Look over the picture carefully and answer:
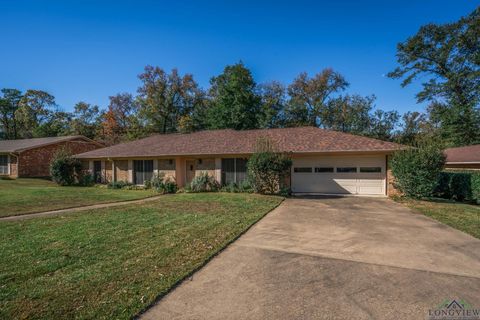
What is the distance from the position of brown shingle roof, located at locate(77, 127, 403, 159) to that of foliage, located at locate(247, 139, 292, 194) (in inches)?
44.4

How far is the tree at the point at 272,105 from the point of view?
2820 centimetres

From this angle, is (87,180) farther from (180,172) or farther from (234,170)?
(234,170)

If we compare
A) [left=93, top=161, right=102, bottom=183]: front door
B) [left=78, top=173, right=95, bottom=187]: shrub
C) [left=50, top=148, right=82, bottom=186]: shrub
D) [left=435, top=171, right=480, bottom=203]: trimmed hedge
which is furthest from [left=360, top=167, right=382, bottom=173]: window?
[left=50, top=148, right=82, bottom=186]: shrub

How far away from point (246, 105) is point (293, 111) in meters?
5.72

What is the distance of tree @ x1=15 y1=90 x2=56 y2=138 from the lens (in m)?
45.8

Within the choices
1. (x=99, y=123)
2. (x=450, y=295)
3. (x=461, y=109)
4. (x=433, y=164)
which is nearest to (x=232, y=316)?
(x=450, y=295)

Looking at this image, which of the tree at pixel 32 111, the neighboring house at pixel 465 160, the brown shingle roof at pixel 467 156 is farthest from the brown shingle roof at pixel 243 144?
the tree at pixel 32 111

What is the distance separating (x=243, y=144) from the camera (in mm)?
15383

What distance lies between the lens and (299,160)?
13.8 meters

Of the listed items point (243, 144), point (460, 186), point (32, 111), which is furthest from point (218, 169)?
point (32, 111)

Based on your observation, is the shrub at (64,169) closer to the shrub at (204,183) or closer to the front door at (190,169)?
A: the front door at (190,169)

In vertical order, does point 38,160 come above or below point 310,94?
below

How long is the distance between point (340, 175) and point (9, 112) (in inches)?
2493

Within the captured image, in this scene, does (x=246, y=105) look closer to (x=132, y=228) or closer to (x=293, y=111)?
(x=293, y=111)
